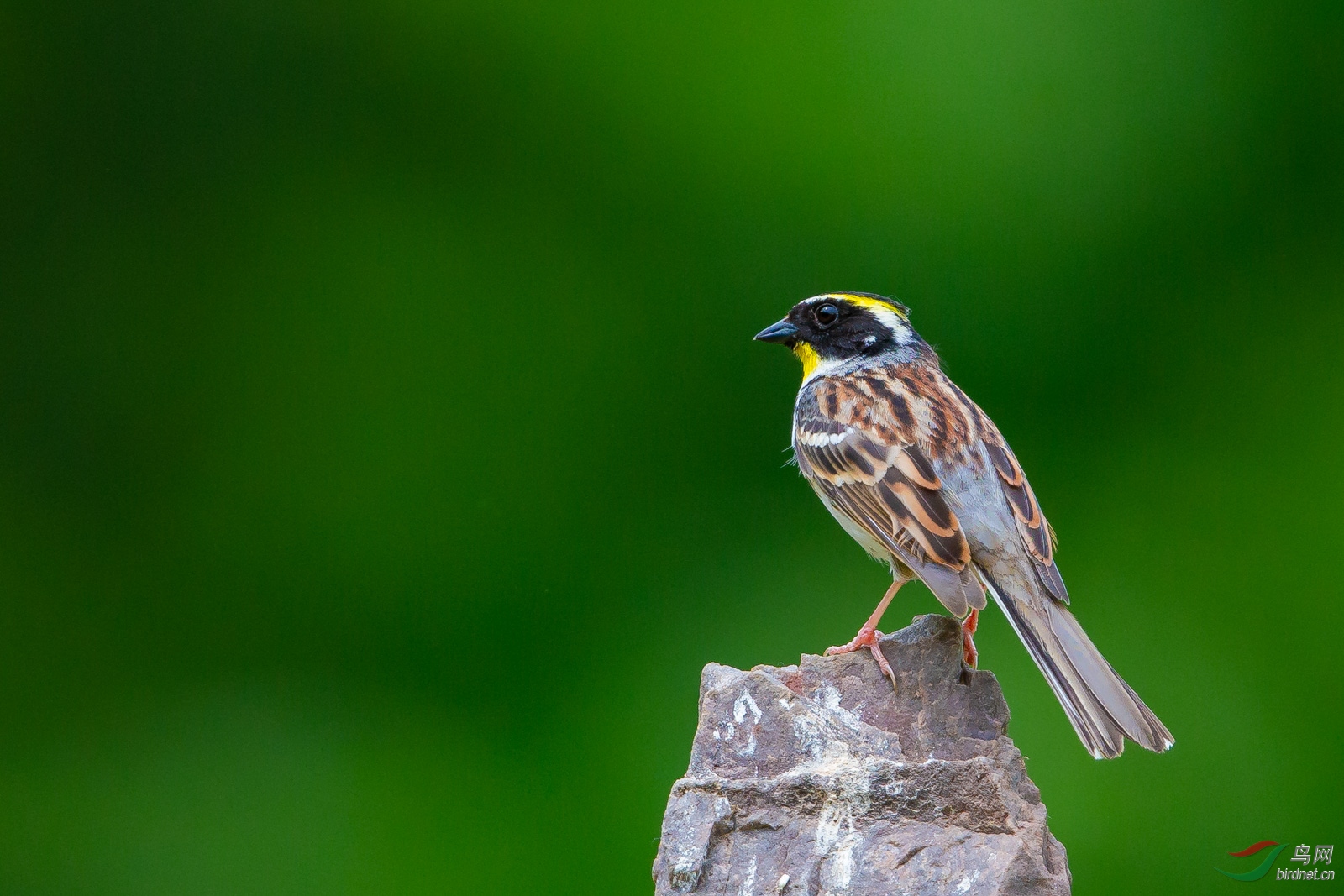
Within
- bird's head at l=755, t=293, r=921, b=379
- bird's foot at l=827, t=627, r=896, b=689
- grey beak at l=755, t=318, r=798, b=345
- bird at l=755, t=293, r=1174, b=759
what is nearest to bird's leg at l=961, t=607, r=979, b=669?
bird at l=755, t=293, r=1174, b=759

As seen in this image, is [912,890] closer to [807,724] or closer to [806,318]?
[807,724]

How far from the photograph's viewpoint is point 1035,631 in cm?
308

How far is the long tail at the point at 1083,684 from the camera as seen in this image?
2861mm

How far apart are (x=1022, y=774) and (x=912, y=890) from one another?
44cm

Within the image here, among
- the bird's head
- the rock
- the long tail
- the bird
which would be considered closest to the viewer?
the rock

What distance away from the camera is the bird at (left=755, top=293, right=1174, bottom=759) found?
2.99m

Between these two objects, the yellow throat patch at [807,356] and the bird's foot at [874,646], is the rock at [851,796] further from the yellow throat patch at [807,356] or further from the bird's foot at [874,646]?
the yellow throat patch at [807,356]

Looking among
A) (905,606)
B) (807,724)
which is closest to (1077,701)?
(807,724)

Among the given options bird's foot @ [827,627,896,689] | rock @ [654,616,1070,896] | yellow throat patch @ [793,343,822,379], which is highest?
yellow throat patch @ [793,343,822,379]

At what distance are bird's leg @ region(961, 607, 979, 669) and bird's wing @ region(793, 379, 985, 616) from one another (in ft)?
0.25

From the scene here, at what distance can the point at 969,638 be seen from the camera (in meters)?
3.15

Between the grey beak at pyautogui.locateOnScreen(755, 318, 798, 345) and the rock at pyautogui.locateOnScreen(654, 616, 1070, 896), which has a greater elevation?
the grey beak at pyautogui.locateOnScreen(755, 318, 798, 345)

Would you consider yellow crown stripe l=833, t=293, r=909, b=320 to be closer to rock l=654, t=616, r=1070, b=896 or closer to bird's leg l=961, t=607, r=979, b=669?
bird's leg l=961, t=607, r=979, b=669

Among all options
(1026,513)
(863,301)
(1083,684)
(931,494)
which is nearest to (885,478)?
(931,494)
